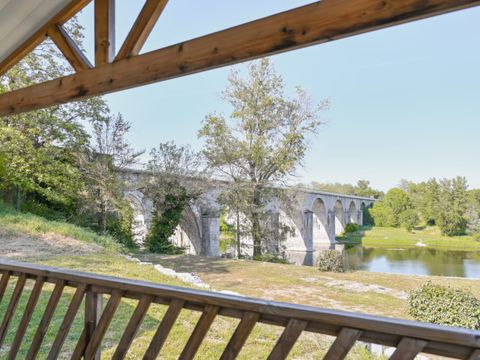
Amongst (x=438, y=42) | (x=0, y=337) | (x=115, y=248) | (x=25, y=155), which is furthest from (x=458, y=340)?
(x=25, y=155)

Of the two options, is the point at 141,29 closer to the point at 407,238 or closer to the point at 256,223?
the point at 256,223

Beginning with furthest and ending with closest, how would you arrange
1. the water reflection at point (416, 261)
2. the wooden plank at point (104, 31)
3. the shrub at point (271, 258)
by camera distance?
the water reflection at point (416, 261) < the shrub at point (271, 258) < the wooden plank at point (104, 31)

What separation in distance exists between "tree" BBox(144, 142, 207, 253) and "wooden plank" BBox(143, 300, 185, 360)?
9.28 m

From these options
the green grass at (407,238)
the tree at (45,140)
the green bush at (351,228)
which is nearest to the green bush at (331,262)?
the tree at (45,140)

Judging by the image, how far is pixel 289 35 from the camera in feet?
4.19

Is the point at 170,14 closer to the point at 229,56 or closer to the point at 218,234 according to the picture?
the point at 229,56

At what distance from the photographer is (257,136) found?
10414 mm

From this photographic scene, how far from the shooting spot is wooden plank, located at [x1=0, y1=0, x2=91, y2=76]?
224cm

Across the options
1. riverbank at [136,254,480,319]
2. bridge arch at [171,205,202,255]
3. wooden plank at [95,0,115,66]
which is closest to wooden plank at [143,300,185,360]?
wooden plank at [95,0,115,66]

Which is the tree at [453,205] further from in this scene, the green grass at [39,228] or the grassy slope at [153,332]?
the green grass at [39,228]

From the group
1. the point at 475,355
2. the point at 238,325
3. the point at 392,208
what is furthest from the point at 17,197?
the point at 392,208

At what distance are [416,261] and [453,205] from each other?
2924 mm

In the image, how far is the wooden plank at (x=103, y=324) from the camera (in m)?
1.29

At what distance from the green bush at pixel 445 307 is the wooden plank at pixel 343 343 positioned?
13.5ft
